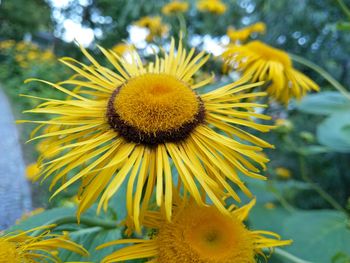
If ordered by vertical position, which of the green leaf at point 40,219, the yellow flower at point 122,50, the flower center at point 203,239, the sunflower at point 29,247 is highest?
the yellow flower at point 122,50

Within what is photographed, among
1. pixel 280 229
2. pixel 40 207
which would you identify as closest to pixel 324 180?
pixel 280 229

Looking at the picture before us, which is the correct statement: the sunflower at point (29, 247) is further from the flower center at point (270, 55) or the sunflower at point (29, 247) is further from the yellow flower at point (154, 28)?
the yellow flower at point (154, 28)

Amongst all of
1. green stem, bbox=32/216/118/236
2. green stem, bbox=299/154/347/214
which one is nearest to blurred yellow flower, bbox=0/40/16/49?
green stem, bbox=32/216/118/236

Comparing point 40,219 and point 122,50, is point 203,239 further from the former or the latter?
point 122,50

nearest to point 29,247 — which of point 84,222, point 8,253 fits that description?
point 8,253

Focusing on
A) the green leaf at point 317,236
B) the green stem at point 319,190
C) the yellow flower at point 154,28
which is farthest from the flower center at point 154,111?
the yellow flower at point 154,28

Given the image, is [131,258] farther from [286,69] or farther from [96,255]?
[286,69]
